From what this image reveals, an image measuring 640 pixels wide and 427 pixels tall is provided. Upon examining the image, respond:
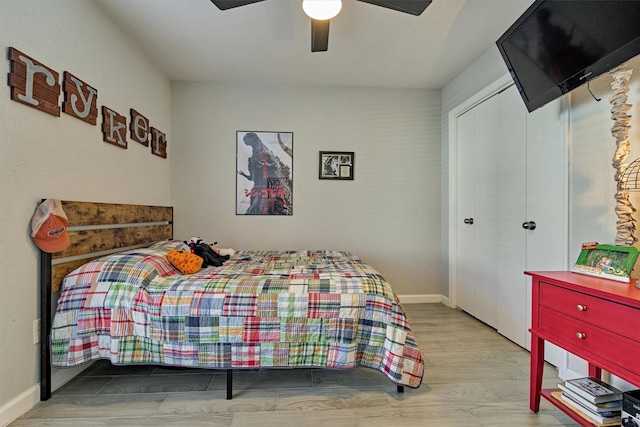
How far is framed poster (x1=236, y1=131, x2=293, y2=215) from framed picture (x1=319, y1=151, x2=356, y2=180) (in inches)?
14.9

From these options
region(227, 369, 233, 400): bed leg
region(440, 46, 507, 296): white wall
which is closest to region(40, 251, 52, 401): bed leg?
region(227, 369, 233, 400): bed leg

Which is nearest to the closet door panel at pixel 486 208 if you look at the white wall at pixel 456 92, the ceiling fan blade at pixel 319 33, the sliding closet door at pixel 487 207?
the sliding closet door at pixel 487 207

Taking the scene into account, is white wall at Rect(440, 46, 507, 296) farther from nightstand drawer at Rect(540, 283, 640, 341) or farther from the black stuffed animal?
the black stuffed animal

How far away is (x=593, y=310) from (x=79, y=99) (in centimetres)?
307

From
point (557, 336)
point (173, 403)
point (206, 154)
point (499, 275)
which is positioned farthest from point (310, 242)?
point (557, 336)

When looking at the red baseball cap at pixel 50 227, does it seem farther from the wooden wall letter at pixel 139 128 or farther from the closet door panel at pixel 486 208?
the closet door panel at pixel 486 208

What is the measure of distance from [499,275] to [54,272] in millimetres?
3302

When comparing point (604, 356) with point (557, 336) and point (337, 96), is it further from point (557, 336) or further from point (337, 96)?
point (337, 96)

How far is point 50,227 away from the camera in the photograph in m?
1.70

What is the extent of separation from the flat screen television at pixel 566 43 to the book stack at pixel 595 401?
151 centimetres

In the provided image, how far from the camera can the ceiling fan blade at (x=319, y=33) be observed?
2004 millimetres

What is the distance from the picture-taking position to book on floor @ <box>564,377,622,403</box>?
1.38 meters

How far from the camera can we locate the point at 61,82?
1921 mm

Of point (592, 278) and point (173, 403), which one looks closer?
point (592, 278)
